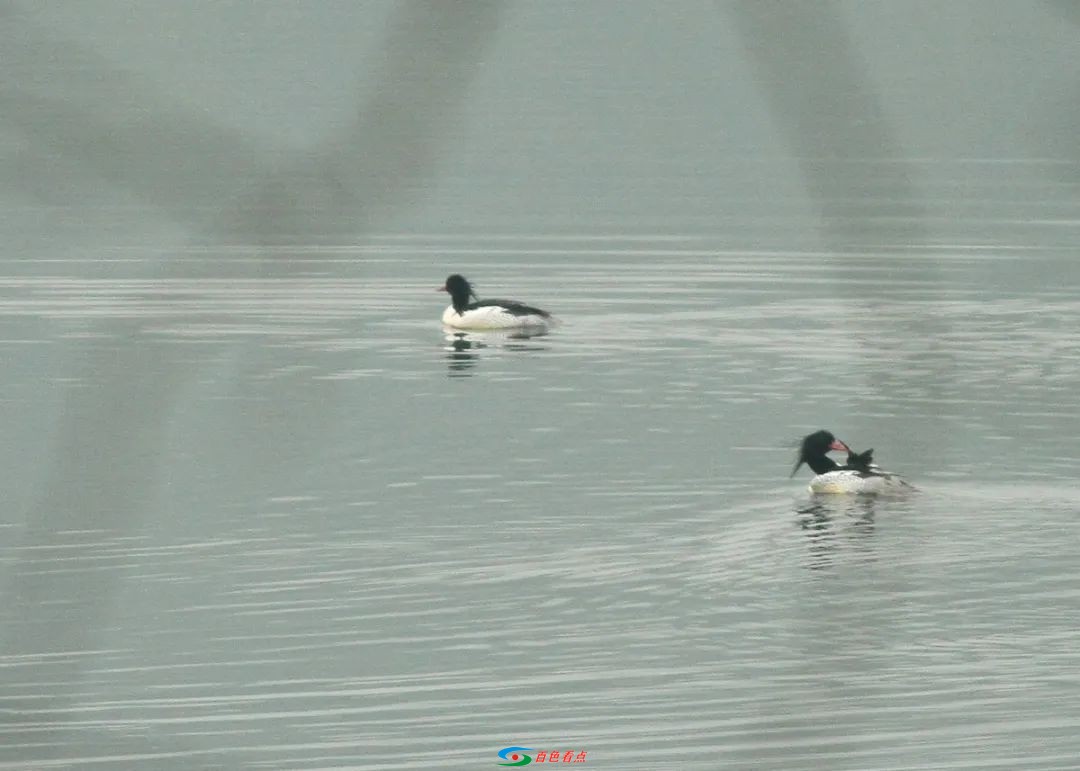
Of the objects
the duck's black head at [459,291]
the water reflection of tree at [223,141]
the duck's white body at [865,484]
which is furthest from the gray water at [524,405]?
the duck's black head at [459,291]

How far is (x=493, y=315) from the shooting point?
2612 cm

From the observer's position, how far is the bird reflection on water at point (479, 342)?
2461 cm

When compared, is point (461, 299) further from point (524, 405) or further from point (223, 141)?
point (223, 141)

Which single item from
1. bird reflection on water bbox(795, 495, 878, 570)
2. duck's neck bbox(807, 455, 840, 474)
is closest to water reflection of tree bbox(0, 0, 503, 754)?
bird reflection on water bbox(795, 495, 878, 570)

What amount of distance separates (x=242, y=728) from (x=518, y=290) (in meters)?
19.0

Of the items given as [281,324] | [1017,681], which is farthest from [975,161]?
[1017,681]

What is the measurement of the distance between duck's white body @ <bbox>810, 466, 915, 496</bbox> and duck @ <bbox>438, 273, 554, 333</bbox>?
970 cm

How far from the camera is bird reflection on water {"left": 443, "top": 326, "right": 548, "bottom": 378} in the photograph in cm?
2461

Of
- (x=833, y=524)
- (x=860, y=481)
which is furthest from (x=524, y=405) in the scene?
(x=833, y=524)

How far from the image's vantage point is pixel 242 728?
35.9ft

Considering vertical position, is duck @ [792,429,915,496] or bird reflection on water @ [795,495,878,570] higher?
duck @ [792,429,915,496]

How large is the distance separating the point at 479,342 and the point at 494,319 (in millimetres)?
336

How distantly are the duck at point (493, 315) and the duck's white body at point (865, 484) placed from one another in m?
9.70

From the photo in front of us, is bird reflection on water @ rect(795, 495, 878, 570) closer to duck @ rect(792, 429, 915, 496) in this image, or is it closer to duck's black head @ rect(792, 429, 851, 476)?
duck @ rect(792, 429, 915, 496)
